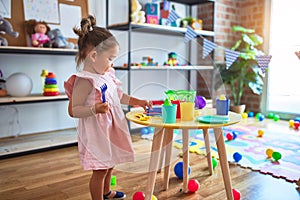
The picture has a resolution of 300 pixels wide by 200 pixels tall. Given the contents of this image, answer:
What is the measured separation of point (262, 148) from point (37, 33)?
71.8 inches

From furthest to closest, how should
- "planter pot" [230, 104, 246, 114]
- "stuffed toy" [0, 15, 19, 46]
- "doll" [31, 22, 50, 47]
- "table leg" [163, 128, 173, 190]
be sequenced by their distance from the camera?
"planter pot" [230, 104, 246, 114] < "doll" [31, 22, 50, 47] < "stuffed toy" [0, 15, 19, 46] < "table leg" [163, 128, 173, 190]

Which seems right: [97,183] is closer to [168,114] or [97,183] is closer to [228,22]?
[168,114]

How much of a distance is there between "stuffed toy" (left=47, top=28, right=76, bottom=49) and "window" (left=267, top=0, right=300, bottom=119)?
2.07 m

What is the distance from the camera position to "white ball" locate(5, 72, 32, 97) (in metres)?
2.03

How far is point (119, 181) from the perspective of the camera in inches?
60.1

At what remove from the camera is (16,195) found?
1.35 metres

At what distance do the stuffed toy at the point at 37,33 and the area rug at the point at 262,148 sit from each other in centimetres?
122

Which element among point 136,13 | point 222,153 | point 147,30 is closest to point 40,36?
point 136,13

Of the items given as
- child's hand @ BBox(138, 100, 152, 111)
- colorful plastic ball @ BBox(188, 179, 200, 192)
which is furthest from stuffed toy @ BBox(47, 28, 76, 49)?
colorful plastic ball @ BBox(188, 179, 200, 192)

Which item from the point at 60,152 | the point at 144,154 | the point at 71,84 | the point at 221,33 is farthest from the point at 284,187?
the point at 221,33

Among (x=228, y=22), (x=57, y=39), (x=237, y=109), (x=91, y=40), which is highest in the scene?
(x=228, y=22)

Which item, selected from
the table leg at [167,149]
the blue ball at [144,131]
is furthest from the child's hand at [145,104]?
the blue ball at [144,131]

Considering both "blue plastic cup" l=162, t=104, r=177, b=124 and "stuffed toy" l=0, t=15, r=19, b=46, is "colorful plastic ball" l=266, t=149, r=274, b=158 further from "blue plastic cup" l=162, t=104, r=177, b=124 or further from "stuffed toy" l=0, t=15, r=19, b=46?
"stuffed toy" l=0, t=15, r=19, b=46

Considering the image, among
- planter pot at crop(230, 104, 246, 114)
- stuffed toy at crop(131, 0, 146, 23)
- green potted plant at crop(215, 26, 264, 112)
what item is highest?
stuffed toy at crop(131, 0, 146, 23)
